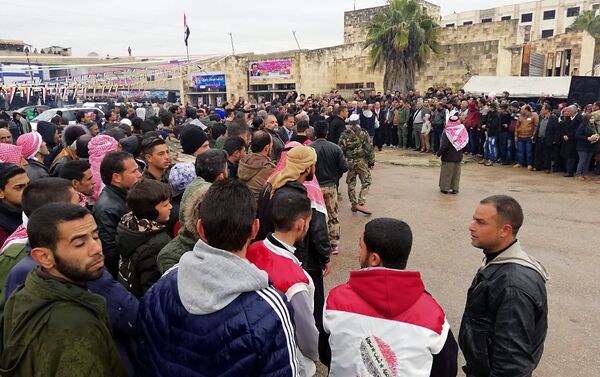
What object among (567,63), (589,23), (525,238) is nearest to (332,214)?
(525,238)

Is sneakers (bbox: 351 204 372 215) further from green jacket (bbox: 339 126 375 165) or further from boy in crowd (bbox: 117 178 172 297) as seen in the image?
boy in crowd (bbox: 117 178 172 297)

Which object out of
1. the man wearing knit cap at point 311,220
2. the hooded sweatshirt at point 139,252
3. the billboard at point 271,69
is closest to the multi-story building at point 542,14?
the billboard at point 271,69

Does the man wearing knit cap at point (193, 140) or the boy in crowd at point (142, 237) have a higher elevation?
the man wearing knit cap at point (193, 140)

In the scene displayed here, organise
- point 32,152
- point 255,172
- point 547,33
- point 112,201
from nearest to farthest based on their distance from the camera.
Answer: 1. point 112,201
2. point 255,172
3. point 32,152
4. point 547,33

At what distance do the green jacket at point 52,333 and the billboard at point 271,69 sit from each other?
28.3 meters

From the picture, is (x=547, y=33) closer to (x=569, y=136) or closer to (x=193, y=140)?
(x=569, y=136)

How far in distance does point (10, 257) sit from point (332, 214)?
4143 mm

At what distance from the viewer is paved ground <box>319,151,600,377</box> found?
13.0 ft

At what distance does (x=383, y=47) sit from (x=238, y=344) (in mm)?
20964

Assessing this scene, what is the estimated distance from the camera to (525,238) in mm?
6449

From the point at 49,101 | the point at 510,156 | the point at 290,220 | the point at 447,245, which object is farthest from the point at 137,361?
the point at 49,101

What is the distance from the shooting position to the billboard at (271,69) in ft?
94.6

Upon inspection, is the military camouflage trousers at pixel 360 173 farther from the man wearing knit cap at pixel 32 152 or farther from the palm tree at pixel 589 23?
the palm tree at pixel 589 23

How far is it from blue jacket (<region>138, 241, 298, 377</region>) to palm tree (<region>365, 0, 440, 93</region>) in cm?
2012
